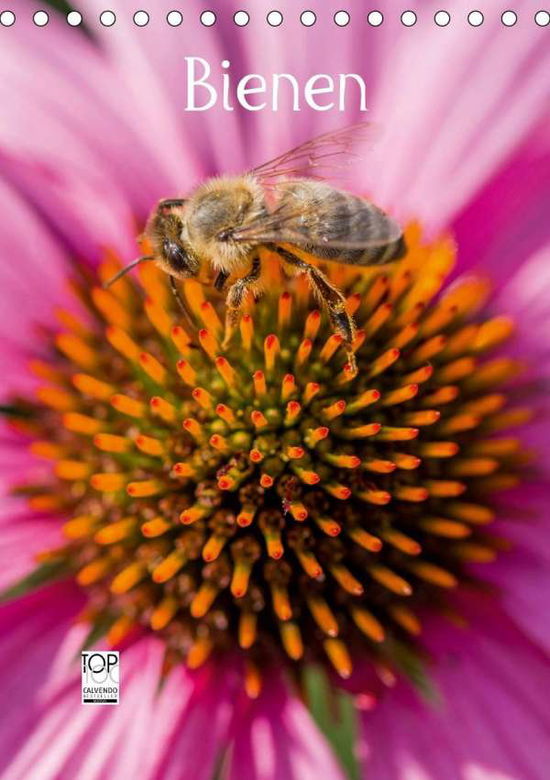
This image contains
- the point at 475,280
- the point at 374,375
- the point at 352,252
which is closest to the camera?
the point at 352,252

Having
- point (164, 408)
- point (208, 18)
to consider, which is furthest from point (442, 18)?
point (164, 408)

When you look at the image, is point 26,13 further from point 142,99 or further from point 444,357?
point 444,357

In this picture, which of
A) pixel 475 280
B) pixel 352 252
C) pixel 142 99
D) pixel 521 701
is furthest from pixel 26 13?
pixel 521 701

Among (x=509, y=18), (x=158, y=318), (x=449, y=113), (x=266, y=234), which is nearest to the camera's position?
(x=266, y=234)

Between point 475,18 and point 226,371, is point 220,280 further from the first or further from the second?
point 475,18

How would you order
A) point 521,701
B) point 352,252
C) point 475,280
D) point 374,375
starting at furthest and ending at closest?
1. point 475,280
2. point 521,701
3. point 374,375
4. point 352,252

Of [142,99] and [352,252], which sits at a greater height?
[142,99]

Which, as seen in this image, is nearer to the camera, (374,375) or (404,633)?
(374,375)
